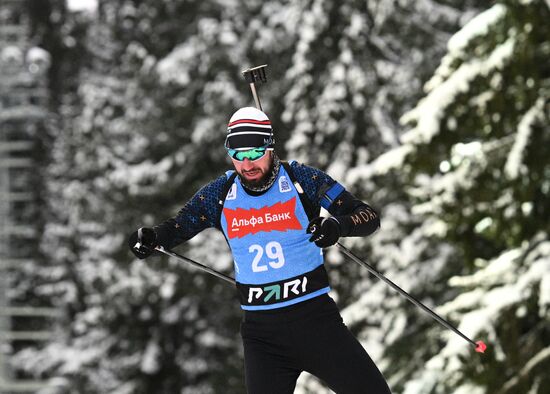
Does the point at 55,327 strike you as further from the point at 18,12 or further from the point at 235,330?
the point at 18,12

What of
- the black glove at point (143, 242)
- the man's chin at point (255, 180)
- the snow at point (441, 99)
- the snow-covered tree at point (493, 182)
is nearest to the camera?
the man's chin at point (255, 180)

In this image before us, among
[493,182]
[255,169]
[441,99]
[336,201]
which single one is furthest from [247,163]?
[493,182]

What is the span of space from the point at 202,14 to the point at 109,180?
427cm

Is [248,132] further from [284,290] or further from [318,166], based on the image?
[318,166]

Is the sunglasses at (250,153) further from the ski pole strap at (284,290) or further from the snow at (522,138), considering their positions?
the snow at (522,138)

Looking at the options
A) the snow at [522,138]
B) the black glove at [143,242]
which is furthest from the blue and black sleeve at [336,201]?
the snow at [522,138]

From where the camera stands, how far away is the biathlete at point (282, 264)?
13.6ft

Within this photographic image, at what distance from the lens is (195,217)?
14.6 ft

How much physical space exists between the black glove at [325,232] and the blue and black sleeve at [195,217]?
62cm

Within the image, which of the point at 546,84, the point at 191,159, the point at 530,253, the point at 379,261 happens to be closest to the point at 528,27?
the point at 546,84

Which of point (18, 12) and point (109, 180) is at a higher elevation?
point (18, 12)

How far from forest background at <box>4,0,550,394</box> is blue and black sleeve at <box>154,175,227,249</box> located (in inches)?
105

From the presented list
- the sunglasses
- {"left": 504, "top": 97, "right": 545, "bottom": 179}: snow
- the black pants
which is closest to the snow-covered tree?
{"left": 504, "top": 97, "right": 545, "bottom": 179}: snow

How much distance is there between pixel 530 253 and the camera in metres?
6.63
